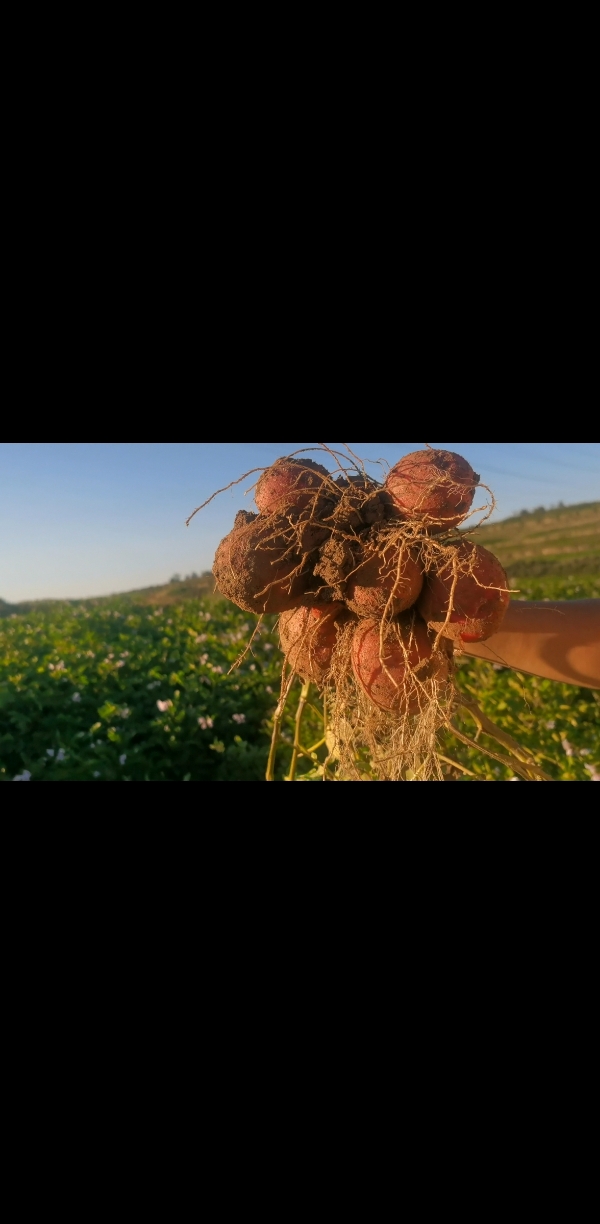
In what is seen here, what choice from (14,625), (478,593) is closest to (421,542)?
(478,593)

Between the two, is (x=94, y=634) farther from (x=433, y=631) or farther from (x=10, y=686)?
(x=433, y=631)

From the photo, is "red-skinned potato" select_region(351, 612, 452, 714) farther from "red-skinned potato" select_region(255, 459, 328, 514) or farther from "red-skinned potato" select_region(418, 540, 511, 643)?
"red-skinned potato" select_region(255, 459, 328, 514)

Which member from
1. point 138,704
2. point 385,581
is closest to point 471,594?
point 385,581

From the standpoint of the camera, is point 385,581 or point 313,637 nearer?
point 385,581

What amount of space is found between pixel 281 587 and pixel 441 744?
58 centimetres

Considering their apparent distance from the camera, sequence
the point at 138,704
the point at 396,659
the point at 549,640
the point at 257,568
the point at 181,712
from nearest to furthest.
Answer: the point at 257,568 < the point at 396,659 < the point at 549,640 < the point at 181,712 < the point at 138,704

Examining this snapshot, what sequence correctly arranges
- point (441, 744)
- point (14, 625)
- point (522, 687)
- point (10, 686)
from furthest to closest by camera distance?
point (14, 625) < point (10, 686) < point (522, 687) < point (441, 744)

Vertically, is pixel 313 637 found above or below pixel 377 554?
below

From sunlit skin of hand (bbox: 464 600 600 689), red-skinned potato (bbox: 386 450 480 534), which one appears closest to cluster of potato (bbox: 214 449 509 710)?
red-skinned potato (bbox: 386 450 480 534)

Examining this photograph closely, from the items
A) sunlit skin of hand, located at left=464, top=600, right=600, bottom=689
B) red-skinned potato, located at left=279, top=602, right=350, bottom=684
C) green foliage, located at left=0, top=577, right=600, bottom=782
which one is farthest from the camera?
green foliage, located at left=0, top=577, right=600, bottom=782

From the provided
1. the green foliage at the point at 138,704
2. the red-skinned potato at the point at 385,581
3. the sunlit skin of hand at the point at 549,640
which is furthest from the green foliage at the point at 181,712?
the red-skinned potato at the point at 385,581

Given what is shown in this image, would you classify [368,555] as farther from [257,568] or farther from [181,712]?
[181,712]

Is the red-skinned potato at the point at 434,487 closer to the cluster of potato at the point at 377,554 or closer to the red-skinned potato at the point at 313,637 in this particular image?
the cluster of potato at the point at 377,554

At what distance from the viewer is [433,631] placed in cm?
109
